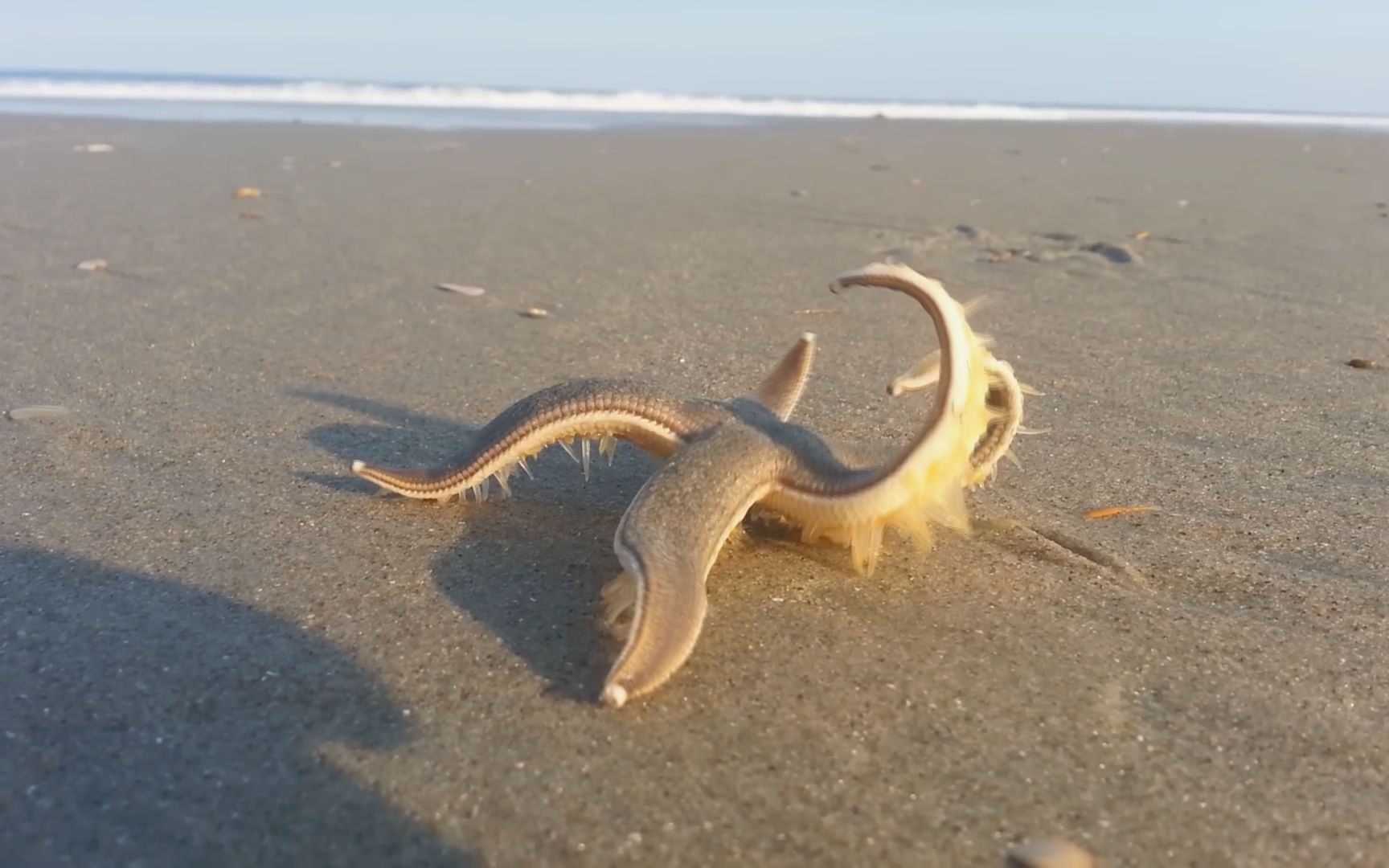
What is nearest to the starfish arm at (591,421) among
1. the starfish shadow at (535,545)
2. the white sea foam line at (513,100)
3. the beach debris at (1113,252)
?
the starfish shadow at (535,545)

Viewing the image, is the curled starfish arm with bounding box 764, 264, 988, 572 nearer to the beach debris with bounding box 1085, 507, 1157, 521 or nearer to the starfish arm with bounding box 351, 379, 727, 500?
the starfish arm with bounding box 351, 379, 727, 500

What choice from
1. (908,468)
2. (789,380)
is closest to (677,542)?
(908,468)

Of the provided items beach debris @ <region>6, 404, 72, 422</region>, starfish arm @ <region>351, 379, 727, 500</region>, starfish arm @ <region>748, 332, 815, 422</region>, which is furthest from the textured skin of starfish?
beach debris @ <region>6, 404, 72, 422</region>

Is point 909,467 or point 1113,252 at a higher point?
point 1113,252

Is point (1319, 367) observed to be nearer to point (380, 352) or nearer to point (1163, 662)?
point (1163, 662)

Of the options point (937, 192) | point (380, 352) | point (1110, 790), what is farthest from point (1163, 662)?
point (937, 192)

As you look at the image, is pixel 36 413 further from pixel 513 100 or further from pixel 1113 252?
pixel 513 100

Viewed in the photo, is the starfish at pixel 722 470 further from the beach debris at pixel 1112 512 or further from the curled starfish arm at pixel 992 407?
the beach debris at pixel 1112 512
